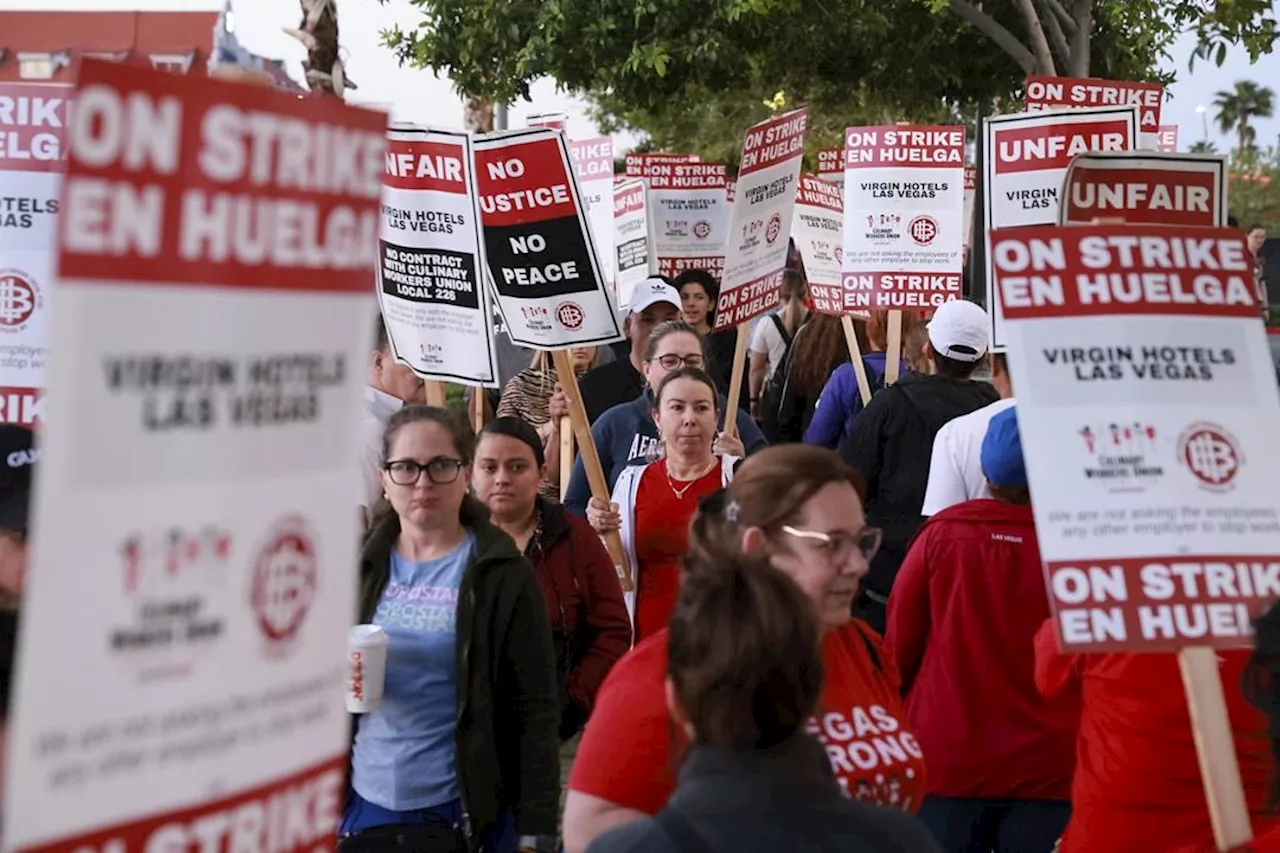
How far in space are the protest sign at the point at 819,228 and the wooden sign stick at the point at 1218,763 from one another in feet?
30.6

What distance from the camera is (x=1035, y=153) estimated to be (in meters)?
7.55

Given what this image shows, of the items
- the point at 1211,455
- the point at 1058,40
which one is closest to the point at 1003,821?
the point at 1211,455

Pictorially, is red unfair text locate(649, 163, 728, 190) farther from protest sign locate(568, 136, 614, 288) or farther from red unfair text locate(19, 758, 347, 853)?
red unfair text locate(19, 758, 347, 853)

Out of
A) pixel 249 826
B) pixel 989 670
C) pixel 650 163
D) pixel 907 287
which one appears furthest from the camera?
pixel 650 163

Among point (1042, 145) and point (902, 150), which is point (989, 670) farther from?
point (902, 150)

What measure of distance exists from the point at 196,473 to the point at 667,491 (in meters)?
4.26

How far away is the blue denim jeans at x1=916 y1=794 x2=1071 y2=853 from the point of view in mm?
4715

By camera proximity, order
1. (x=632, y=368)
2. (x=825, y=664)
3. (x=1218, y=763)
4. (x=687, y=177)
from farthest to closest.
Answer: (x=687, y=177), (x=632, y=368), (x=1218, y=763), (x=825, y=664)

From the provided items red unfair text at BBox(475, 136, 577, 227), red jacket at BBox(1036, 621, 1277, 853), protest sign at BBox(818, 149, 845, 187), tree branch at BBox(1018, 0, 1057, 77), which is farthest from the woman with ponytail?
tree branch at BBox(1018, 0, 1057, 77)

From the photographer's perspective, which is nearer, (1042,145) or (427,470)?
(427,470)

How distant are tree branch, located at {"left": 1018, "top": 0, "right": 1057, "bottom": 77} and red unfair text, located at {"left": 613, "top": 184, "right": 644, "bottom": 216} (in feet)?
18.6

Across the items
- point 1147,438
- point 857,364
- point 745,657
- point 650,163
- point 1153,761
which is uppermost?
point 650,163

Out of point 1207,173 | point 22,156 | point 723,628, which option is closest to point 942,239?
point 1207,173

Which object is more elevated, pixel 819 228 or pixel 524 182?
pixel 819 228
